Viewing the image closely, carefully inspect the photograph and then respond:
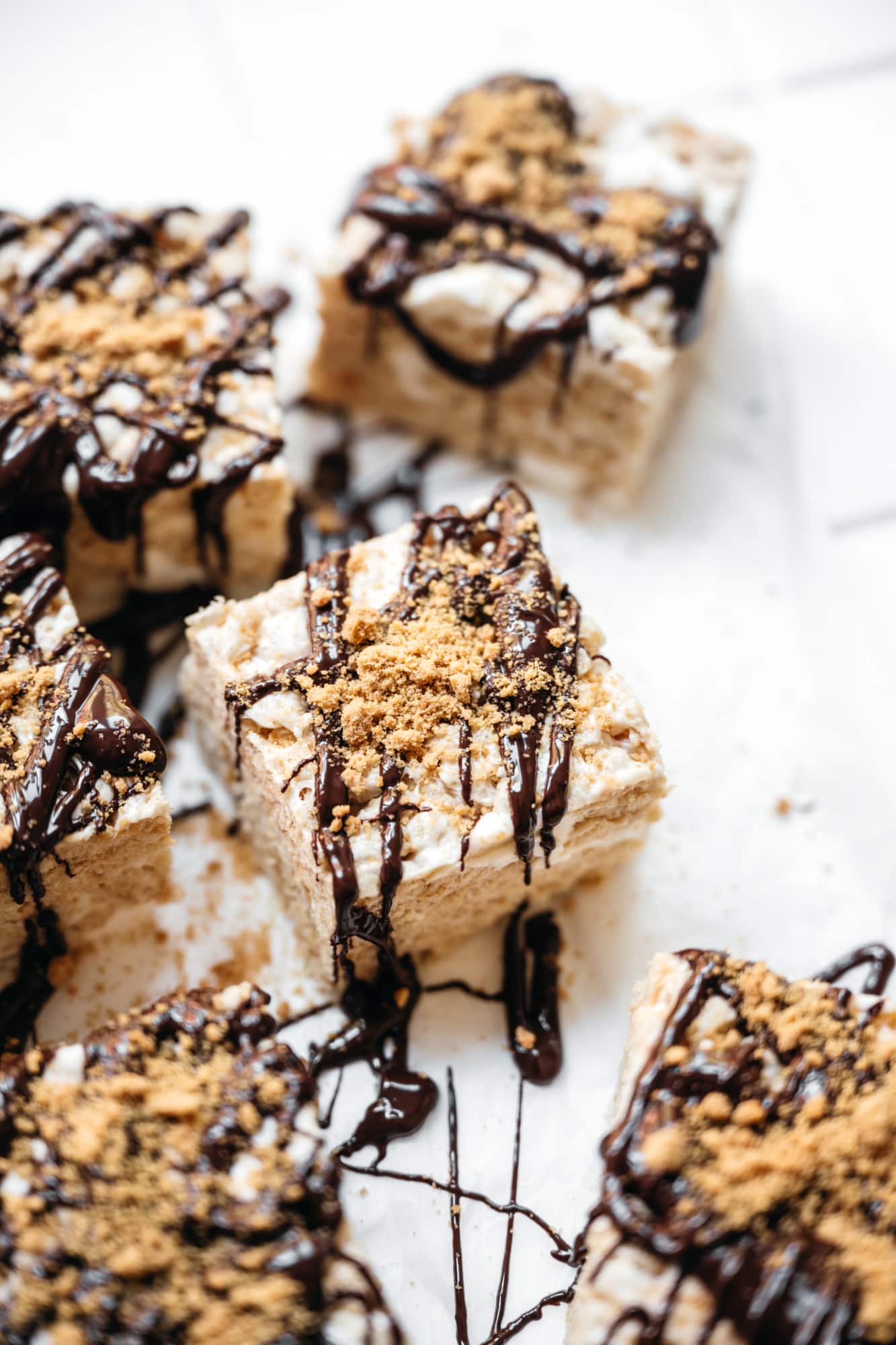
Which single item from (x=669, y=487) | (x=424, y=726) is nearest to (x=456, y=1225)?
(x=424, y=726)

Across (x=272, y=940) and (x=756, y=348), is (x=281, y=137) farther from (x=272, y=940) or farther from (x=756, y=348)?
(x=272, y=940)

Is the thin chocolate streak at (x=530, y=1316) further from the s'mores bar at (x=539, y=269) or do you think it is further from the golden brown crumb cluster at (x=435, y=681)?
the s'mores bar at (x=539, y=269)

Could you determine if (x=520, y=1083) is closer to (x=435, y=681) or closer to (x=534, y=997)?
(x=534, y=997)

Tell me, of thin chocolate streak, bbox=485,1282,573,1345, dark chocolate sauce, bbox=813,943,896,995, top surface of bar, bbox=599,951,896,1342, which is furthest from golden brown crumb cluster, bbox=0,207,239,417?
thin chocolate streak, bbox=485,1282,573,1345

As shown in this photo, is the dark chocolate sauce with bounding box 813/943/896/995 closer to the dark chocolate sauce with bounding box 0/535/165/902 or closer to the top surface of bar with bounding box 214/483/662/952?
the top surface of bar with bounding box 214/483/662/952

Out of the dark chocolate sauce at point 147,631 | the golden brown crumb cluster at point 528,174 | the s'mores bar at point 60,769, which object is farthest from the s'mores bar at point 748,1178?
the golden brown crumb cluster at point 528,174
